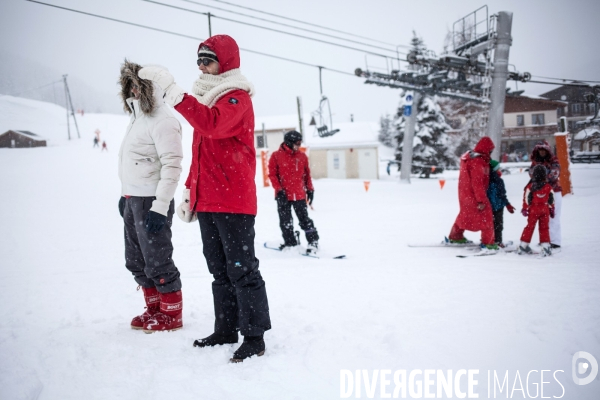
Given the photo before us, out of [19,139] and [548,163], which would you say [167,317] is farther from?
[548,163]

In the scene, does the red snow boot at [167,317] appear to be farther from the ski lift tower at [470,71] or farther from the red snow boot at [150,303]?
the ski lift tower at [470,71]

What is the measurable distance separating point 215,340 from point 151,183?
121cm

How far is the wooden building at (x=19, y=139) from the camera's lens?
4621mm

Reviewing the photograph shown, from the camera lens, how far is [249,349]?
2.27m

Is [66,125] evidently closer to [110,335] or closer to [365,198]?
[110,335]

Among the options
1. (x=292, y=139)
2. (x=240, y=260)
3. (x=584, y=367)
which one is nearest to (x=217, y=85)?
(x=240, y=260)

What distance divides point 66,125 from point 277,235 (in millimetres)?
4285

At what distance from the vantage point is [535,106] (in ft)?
98.4

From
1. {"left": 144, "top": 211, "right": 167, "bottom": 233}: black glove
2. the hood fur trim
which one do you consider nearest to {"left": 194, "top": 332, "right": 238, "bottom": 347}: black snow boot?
{"left": 144, "top": 211, "right": 167, "bottom": 233}: black glove

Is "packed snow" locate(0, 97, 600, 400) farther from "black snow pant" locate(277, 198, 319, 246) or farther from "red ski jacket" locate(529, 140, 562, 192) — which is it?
"red ski jacket" locate(529, 140, 562, 192)

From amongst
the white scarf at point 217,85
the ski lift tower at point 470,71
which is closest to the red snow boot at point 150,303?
the white scarf at point 217,85

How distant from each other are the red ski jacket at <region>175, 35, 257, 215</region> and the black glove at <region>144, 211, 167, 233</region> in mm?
300

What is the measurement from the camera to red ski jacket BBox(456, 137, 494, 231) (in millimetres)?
5262

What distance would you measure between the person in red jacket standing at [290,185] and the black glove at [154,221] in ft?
10.6
